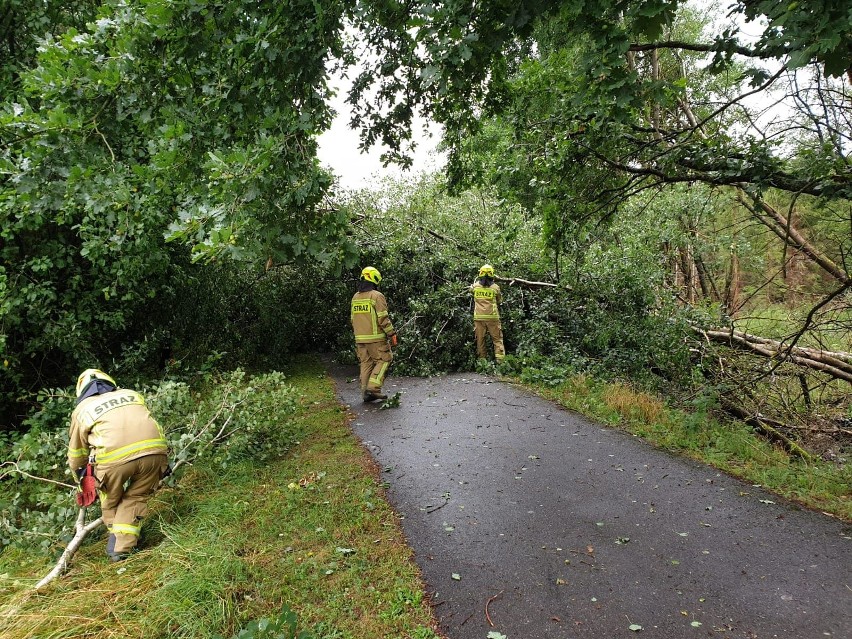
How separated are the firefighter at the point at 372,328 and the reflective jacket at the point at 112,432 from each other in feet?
13.3

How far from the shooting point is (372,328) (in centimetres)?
766

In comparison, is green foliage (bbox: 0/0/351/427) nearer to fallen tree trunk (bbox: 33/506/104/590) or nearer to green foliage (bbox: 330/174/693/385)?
fallen tree trunk (bbox: 33/506/104/590)

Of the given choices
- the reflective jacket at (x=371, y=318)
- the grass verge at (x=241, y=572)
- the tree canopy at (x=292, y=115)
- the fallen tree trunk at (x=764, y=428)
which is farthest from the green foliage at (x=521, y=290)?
the grass verge at (x=241, y=572)

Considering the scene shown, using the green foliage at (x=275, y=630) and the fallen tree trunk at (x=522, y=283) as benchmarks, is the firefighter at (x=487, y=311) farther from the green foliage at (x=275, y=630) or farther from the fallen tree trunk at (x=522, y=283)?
the green foliage at (x=275, y=630)

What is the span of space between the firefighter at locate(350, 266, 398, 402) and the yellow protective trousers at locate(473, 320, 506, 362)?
2945mm

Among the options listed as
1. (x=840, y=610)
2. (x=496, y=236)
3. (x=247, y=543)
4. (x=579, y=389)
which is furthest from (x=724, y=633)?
(x=496, y=236)

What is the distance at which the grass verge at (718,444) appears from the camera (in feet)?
14.0

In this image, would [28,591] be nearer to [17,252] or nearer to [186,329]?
[17,252]

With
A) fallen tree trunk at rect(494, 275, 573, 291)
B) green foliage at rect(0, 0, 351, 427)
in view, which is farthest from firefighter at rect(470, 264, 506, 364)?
green foliage at rect(0, 0, 351, 427)

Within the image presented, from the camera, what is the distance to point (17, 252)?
6.16 m

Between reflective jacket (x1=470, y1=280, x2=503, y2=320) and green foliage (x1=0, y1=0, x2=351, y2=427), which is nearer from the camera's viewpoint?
green foliage (x1=0, y1=0, x2=351, y2=427)

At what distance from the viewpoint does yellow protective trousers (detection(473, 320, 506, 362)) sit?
393 inches

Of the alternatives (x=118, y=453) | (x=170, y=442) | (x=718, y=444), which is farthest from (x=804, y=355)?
(x=118, y=453)

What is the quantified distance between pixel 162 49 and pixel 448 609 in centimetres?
467
